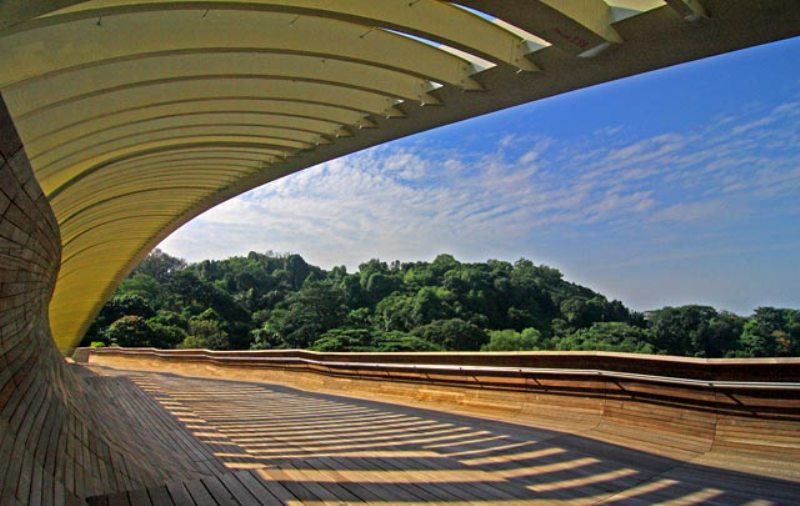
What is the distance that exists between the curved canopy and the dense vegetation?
40.7 m

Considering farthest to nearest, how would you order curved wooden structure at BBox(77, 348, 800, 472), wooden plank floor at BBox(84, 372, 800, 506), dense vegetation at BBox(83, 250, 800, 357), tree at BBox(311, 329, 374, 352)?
tree at BBox(311, 329, 374, 352), dense vegetation at BBox(83, 250, 800, 357), curved wooden structure at BBox(77, 348, 800, 472), wooden plank floor at BBox(84, 372, 800, 506)

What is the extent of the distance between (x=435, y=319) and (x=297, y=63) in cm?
5322

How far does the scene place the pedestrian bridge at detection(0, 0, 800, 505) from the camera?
387 centimetres

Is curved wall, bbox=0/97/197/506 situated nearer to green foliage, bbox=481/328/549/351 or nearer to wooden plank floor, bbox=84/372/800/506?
wooden plank floor, bbox=84/372/800/506

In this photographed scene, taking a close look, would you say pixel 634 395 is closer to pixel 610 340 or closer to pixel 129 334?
pixel 610 340

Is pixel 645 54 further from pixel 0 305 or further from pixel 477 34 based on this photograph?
pixel 0 305

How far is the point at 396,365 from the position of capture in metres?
11.4

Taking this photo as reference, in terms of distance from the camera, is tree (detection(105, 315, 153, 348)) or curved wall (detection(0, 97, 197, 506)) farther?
tree (detection(105, 315, 153, 348))

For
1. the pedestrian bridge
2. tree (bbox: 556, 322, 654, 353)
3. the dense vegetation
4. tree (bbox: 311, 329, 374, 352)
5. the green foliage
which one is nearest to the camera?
the pedestrian bridge

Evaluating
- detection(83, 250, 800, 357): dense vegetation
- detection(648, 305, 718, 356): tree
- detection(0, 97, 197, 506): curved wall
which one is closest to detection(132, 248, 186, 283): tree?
detection(83, 250, 800, 357): dense vegetation

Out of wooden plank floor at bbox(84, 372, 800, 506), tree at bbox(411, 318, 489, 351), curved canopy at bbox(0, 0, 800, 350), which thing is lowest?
tree at bbox(411, 318, 489, 351)

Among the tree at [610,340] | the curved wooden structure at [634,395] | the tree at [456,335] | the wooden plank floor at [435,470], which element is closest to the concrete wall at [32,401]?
the wooden plank floor at [435,470]

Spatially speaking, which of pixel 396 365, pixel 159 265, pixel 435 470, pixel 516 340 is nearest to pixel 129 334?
pixel 516 340

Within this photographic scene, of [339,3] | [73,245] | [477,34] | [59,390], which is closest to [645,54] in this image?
[477,34]
